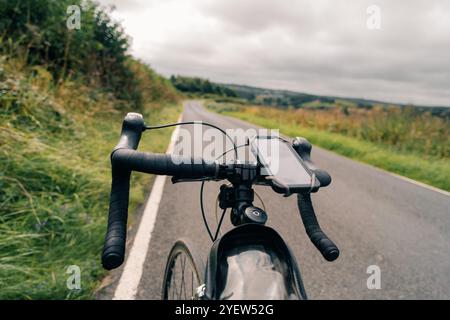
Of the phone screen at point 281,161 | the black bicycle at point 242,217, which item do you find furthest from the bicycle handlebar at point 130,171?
the phone screen at point 281,161

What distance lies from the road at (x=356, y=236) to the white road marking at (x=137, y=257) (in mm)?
58

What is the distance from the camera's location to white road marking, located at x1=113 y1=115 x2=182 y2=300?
241 centimetres

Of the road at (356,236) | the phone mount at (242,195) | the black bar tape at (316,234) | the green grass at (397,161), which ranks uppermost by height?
the phone mount at (242,195)

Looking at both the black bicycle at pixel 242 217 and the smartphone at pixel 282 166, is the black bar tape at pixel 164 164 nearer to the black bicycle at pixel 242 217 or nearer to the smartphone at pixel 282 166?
the black bicycle at pixel 242 217

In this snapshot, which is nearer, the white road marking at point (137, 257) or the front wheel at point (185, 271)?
the front wheel at point (185, 271)

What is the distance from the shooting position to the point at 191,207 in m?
4.37

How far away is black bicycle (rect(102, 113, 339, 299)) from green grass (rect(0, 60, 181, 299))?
5.62 feet

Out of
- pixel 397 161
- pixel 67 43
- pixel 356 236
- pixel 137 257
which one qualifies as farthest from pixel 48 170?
pixel 397 161

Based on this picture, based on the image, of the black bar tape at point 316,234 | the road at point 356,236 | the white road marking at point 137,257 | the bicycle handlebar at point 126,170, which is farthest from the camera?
the road at point 356,236

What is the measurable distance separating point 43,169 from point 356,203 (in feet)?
15.4

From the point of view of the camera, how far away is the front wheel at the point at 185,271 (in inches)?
54.9

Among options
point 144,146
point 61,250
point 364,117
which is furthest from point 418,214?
point 364,117

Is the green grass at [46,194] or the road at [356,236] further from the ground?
the green grass at [46,194]

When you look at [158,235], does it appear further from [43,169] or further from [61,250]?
[43,169]
